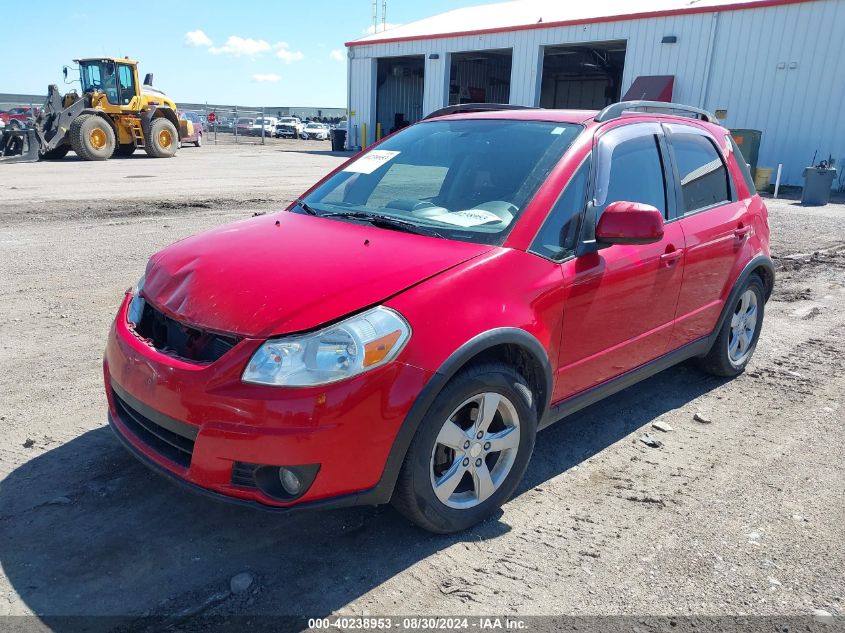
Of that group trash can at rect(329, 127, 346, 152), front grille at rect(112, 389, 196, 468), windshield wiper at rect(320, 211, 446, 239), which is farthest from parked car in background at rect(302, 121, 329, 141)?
front grille at rect(112, 389, 196, 468)

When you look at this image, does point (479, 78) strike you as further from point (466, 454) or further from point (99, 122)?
point (466, 454)

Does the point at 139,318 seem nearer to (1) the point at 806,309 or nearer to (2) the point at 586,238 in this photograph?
(2) the point at 586,238

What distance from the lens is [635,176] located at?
3770 millimetres

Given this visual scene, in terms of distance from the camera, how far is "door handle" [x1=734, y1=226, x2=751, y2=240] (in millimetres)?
4496

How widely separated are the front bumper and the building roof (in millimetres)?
23233

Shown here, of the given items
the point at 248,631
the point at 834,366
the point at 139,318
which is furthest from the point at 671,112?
the point at 248,631

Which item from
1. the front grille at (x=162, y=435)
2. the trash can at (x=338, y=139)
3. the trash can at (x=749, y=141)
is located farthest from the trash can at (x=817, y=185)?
the trash can at (x=338, y=139)

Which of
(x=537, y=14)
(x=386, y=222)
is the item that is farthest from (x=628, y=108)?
(x=537, y=14)

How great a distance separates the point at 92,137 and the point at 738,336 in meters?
21.1

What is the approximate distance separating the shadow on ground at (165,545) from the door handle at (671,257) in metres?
1.35

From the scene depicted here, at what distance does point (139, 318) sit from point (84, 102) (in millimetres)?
21453

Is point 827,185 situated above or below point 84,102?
below

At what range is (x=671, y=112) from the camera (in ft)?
14.9

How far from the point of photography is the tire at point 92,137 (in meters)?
20.5
